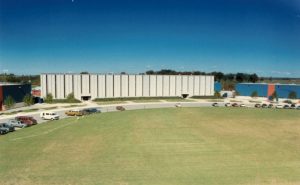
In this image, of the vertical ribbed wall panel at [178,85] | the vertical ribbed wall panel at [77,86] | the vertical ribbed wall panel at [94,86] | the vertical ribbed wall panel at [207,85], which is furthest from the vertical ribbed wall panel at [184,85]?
the vertical ribbed wall panel at [77,86]

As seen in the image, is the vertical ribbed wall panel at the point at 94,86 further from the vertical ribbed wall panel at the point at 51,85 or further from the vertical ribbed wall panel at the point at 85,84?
the vertical ribbed wall panel at the point at 51,85

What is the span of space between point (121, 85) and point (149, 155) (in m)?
53.1

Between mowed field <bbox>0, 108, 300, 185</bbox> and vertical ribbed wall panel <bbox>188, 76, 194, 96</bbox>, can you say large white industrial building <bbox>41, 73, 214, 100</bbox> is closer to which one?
vertical ribbed wall panel <bbox>188, 76, 194, 96</bbox>

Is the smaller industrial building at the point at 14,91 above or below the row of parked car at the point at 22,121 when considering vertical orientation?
above

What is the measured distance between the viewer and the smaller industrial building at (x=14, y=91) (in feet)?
161

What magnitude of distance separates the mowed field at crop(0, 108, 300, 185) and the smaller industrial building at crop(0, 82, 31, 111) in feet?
67.4

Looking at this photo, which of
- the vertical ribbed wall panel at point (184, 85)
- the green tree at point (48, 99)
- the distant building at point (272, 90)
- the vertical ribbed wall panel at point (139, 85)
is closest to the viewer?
the green tree at point (48, 99)

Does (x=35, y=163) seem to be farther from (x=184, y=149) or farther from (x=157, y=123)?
(x=157, y=123)

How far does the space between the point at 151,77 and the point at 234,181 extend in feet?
202

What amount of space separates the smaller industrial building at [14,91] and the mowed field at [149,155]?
67.4ft

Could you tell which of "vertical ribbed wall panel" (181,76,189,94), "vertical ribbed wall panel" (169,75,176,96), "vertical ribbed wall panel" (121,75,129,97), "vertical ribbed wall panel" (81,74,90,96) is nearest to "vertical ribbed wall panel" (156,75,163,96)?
"vertical ribbed wall panel" (169,75,176,96)

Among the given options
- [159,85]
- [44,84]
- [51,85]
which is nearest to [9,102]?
[44,84]

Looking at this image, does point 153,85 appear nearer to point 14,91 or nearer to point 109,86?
point 109,86

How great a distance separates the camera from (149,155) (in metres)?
21.2
